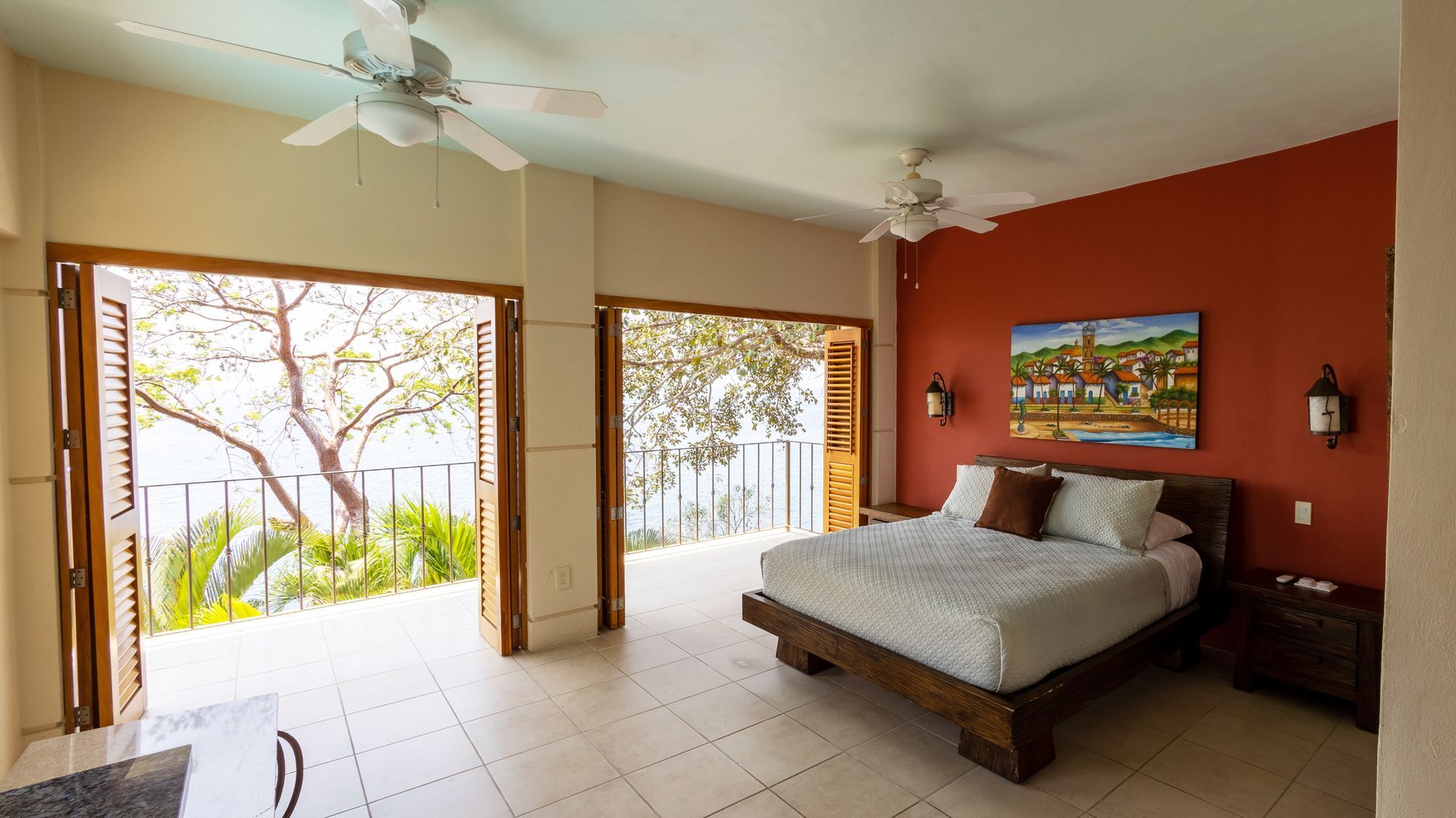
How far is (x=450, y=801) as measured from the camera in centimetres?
235

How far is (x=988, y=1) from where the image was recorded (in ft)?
6.62

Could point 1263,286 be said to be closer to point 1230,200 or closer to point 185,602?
point 1230,200

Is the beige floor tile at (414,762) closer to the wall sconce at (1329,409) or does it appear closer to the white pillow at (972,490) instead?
the white pillow at (972,490)

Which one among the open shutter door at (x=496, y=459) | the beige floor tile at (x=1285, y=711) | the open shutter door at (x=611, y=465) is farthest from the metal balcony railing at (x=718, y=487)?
the beige floor tile at (x=1285, y=711)

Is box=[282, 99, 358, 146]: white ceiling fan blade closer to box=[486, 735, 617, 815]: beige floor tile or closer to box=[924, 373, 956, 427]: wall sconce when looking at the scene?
box=[486, 735, 617, 815]: beige floor tile

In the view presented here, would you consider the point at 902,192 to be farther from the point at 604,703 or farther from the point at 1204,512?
the point at 604,703

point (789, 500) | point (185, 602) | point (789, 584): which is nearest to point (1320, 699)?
point (789, 584)

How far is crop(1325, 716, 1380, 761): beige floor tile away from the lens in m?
2.58

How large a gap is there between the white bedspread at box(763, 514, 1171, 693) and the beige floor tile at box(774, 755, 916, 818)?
499mm

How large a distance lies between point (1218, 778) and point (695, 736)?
2051mm

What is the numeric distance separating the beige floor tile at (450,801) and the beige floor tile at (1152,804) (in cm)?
216

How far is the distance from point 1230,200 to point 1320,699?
2.57 metres

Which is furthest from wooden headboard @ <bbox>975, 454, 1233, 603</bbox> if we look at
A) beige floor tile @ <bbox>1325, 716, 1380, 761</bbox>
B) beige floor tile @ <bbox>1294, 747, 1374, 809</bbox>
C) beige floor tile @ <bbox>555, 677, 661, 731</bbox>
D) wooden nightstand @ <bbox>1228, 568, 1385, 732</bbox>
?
beige floor tile @ <bbox>555, 677, 661, 731</bbox>

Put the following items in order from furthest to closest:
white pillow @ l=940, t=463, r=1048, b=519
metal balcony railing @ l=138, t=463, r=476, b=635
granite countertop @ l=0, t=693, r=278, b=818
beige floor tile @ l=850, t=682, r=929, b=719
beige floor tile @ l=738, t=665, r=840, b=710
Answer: metal balcony railing @ l=138, t=463, r=476, b=635, white pillow @ l=940, t=463, r=1048, b=519, beige floor tile @ l=738, t=665, r=840, b=710, beige floor tile @ l=850, t=682, r=929, b=719, granite countertop @ l=0, t=693, r=278, b=818
